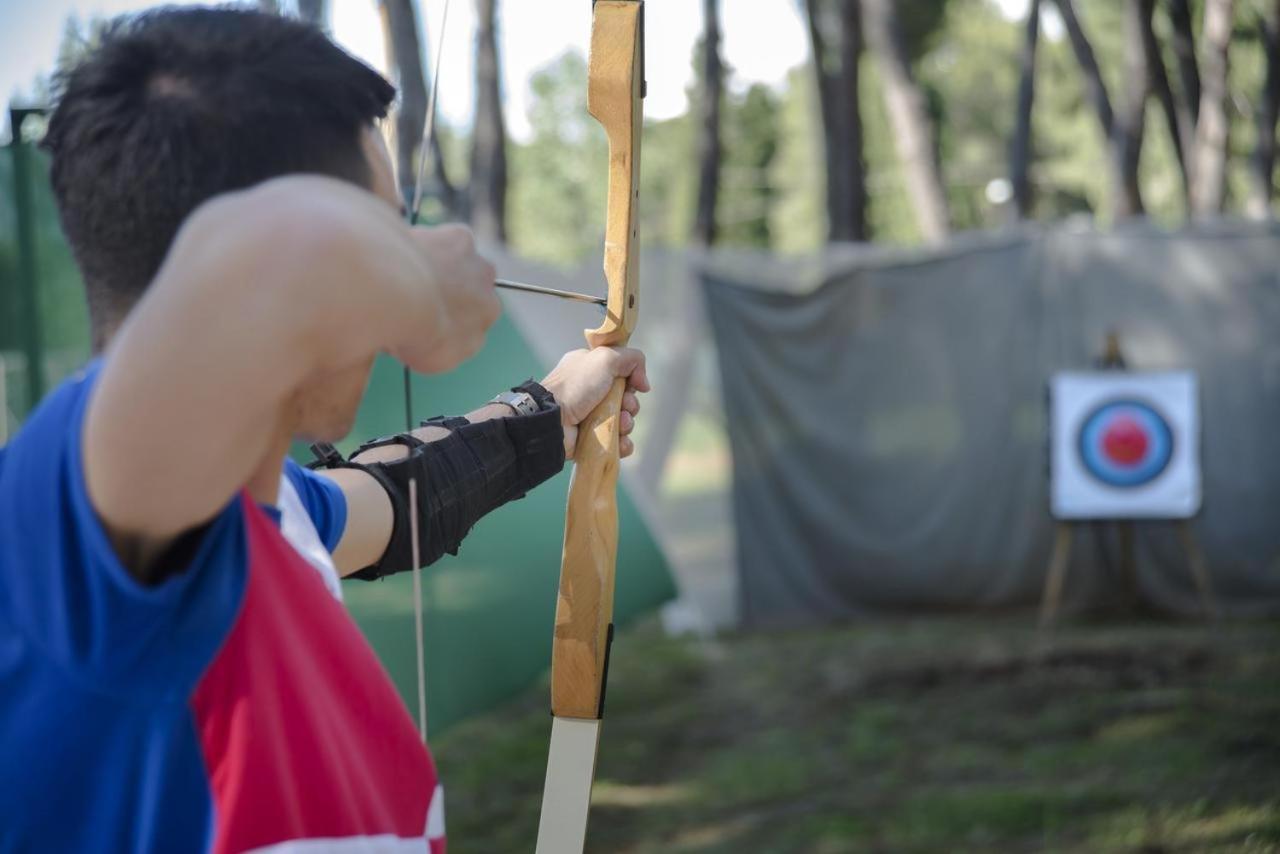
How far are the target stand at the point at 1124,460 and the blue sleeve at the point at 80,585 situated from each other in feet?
17.3

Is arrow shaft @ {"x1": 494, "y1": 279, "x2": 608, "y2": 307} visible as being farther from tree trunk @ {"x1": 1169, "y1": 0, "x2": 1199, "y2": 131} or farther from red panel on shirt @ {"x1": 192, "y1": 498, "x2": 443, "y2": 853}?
tree trunk @ {"x1": 1169, "y1": 0, "x2": 1199, "y2": 131}

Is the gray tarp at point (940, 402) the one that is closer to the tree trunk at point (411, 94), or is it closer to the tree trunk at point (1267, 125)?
the tree trunk at point (411, 94)

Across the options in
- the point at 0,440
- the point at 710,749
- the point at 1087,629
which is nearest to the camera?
the point at 0,440

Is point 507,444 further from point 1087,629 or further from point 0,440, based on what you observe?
point 1087,629

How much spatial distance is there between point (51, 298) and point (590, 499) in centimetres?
135

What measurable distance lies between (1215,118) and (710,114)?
3.92 m

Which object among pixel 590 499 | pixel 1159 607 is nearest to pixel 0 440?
pixel 590 499

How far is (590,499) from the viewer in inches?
48.0

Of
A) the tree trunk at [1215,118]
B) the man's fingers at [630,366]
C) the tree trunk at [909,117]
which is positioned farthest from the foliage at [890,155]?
the man's fingers at [630,366]

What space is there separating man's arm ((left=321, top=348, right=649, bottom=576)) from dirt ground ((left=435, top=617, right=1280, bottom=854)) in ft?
6.62

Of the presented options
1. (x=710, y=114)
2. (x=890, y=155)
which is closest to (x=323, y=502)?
(x=710, y=114)

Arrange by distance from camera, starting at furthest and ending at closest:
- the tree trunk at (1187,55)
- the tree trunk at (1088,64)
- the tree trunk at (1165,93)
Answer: the tree trunk at (1187,55) → the tree trunk at (1088,64) → the tree trunk at (1165,93)

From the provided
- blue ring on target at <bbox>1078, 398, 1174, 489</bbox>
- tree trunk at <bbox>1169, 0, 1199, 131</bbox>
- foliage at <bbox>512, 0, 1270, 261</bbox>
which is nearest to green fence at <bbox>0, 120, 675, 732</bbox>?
blue ring on target at <bbox>1078, 398, 1174, 489</bbox>

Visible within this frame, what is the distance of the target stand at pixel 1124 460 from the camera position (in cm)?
565
